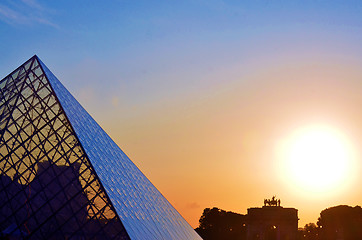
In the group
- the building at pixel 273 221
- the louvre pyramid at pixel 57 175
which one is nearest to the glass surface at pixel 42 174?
the louvre pyramid at pixel 57 175

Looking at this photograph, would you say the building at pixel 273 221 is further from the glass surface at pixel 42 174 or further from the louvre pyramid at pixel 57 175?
the glass surface at pixel 42 174

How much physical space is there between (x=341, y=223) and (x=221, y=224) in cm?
2695

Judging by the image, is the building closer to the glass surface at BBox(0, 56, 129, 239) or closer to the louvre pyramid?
the louvre pyramid

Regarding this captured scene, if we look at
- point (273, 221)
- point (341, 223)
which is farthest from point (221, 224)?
point (273, 221)

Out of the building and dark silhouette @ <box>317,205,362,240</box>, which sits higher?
dark silhouette @ <box>317,205,362,240</box>

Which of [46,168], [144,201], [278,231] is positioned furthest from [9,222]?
[278,231]

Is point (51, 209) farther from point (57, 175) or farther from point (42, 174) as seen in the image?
point (42, 174)

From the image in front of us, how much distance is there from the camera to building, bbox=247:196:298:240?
64188 millimetres

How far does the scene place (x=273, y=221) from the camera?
65250 mm

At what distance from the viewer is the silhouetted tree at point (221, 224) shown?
93.5m

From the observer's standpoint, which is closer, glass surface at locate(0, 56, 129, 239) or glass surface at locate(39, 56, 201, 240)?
glass surface at locate(0, 56, 129, 239)

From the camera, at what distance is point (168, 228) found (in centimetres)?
2589

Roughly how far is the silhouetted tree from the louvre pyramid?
6856 cm

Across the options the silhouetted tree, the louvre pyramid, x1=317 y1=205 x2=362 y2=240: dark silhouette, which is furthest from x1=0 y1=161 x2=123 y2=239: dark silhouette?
the silhouetted tree
